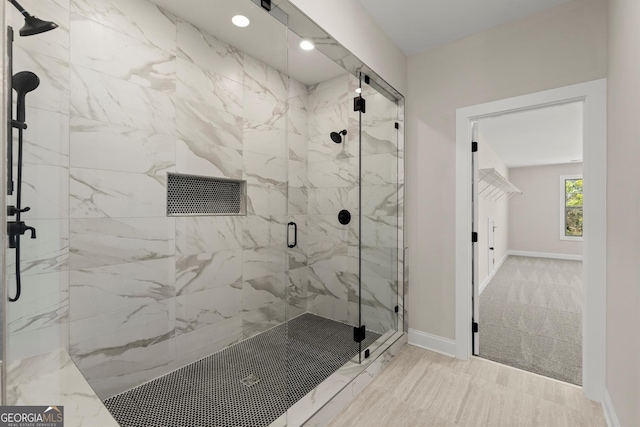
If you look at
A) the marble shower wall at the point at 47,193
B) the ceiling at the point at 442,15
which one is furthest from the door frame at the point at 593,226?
the marble shower wall at the point at 47,193

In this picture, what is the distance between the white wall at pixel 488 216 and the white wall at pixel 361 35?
1.55 meters

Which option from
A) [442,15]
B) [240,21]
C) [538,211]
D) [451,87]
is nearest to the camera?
[442,15]

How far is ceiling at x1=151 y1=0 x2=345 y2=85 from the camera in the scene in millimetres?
2152

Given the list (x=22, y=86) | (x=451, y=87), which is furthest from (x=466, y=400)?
(x=22, y=86)

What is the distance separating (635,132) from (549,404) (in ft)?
5.42

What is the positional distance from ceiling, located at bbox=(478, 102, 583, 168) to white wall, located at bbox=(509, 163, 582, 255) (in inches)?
33.1

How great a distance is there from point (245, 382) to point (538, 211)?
827 centimetres

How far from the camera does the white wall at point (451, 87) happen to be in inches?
77.9

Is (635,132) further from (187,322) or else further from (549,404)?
(187,322)

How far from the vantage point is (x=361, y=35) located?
82.5 inches

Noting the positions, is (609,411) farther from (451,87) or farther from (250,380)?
(451,87)

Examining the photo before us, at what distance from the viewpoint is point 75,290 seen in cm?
175

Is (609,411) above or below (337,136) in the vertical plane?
below

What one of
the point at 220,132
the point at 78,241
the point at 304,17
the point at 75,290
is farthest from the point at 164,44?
the point at 75,290
